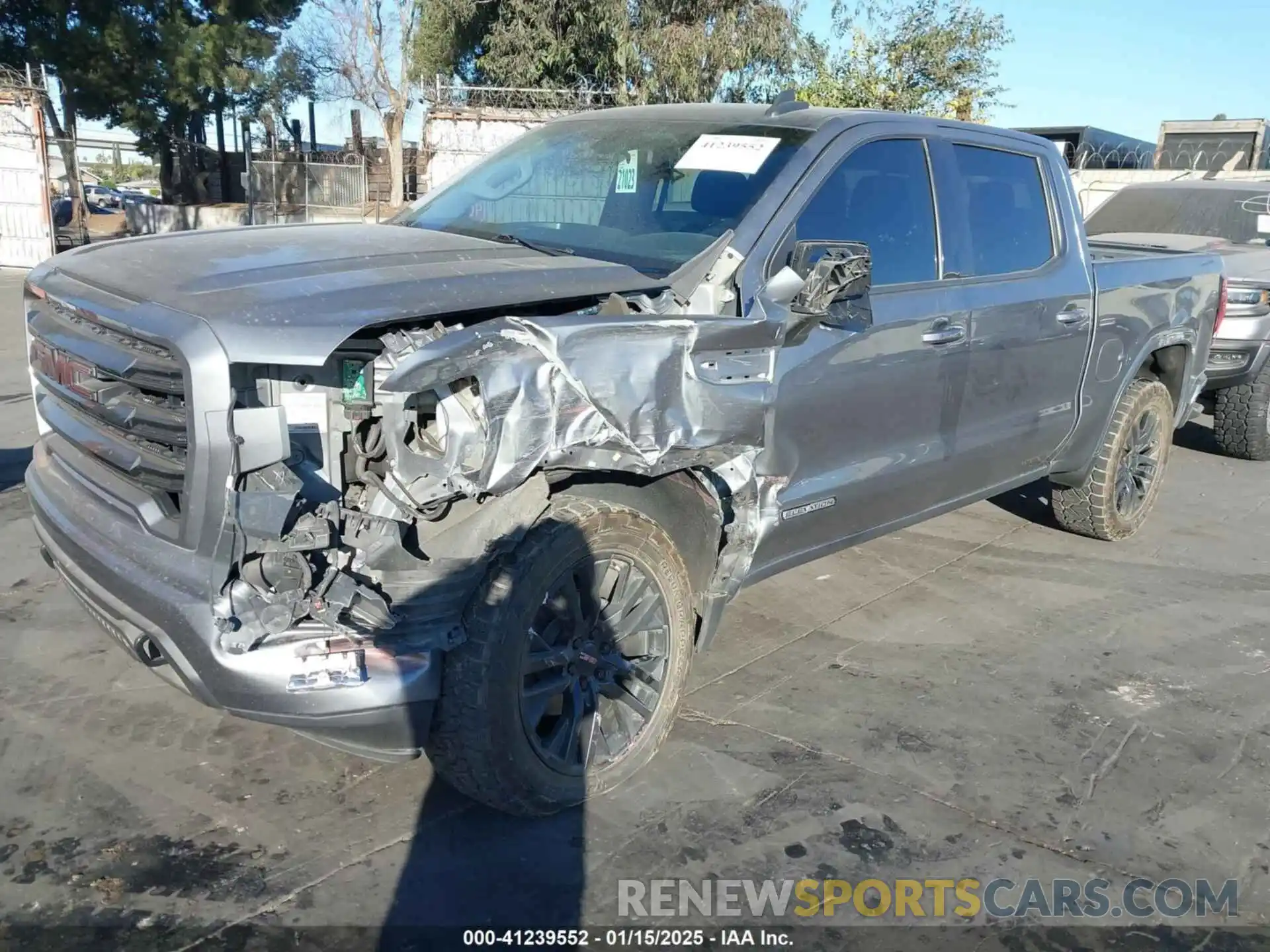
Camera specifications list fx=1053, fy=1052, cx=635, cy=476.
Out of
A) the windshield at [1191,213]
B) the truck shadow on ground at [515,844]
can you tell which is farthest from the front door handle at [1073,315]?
the windshield at [1191,213]

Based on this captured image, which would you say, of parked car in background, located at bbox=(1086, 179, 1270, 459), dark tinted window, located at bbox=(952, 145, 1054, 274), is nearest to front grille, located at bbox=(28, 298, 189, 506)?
dark tinted window, located at bbox=(952, 145, 1054, 274)

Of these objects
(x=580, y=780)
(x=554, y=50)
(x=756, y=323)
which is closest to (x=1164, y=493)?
(x=756, y=323)

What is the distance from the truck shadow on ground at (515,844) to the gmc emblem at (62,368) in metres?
1.19

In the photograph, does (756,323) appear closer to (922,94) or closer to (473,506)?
(473,506)

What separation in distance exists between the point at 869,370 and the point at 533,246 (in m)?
1.25

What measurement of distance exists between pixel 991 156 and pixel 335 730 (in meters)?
3.61

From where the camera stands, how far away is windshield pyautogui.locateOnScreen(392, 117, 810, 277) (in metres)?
3.56

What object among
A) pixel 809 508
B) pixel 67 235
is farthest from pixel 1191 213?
pixel 67 235

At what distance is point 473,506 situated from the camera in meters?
2.80

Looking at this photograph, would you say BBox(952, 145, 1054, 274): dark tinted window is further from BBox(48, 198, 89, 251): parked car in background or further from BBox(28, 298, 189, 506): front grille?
BBox(48, 198, 89, 251): parked car in background

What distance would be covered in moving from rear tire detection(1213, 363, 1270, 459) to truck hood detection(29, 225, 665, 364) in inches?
251

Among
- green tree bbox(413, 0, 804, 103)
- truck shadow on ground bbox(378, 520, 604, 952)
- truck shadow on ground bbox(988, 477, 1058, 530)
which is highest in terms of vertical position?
green tree bbox(413, 0, 804, 103)

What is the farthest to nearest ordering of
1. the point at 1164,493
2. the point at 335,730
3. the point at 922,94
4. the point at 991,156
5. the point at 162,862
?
the point at 922,94
the point at 1164,493
the point at 991,156
the point at 162,862
the point at 335,730

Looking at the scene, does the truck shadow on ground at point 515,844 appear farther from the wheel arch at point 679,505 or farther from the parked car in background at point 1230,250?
the parked car in background at point 1230,250
